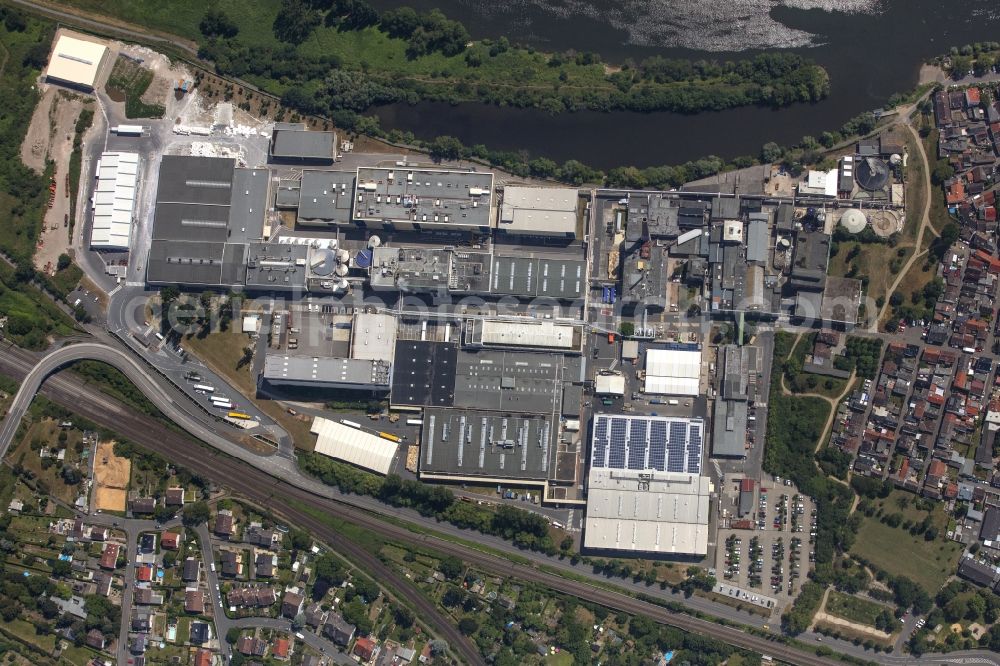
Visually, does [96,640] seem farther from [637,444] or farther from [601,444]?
[637,444]

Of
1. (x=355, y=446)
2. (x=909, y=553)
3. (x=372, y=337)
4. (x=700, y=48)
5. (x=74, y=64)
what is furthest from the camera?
(x=700, y=48)

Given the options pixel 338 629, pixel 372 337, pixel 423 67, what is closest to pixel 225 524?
pixel 338 629

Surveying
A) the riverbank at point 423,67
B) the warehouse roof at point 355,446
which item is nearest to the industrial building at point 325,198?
the riverbank at point 423,67

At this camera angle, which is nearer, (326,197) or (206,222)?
(326,197)

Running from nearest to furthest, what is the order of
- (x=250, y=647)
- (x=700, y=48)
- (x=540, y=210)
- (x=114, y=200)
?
(x=250, y=647)
(x=540, y=210)
(x=114, y=200)
(x=700, y=48)

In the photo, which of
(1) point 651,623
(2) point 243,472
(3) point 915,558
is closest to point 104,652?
(2) point 243,472

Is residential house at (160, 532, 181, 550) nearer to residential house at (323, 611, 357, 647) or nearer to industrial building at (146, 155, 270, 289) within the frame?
residential house at (323, 611, 357, 647)

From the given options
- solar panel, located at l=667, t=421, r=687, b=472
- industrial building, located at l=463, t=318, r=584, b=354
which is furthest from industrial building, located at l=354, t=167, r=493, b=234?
solar panel, located at l=667, t=421, r=687, b=472
